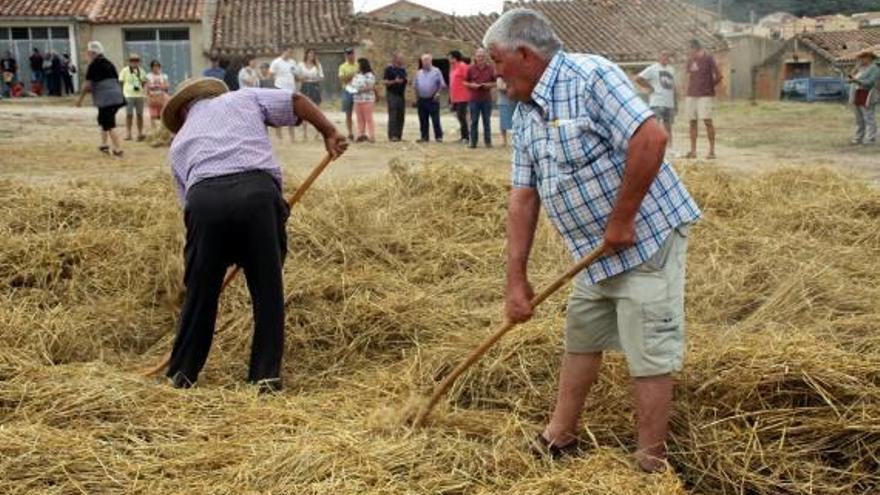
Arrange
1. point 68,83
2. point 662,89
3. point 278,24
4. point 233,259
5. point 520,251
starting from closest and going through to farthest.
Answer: point 520,251
point 233,259
point 662,89
point 68,83
point 278,24

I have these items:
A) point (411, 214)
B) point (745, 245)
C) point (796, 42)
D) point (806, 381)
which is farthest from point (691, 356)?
point (796, 42)

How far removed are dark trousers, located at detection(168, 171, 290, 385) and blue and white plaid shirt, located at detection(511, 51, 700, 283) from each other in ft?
4.48

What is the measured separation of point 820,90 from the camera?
105ft

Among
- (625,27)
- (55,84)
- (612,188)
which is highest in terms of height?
(625,27)

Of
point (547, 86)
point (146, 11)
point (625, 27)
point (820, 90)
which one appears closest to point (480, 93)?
point (547, 86)

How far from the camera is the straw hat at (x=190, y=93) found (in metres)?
3.86

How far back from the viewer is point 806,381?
3.03 meters

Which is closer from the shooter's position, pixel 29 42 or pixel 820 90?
pixel 29 42

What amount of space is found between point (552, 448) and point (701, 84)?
906 centimetres

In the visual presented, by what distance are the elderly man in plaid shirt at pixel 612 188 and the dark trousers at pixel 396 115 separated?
12077 mm

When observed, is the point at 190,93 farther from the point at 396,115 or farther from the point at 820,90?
the point at 820,90

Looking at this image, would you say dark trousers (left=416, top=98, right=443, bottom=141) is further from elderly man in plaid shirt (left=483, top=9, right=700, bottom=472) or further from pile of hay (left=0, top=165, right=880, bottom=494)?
elderly man in plaid shirt (left=483, top=9, right=700, bottom=472)

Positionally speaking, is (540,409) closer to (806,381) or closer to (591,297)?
(591,297)

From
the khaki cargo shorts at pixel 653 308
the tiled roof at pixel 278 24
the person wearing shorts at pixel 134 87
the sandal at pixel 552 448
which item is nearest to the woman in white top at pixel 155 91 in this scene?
the person wearing shorts at pixel 134 87
